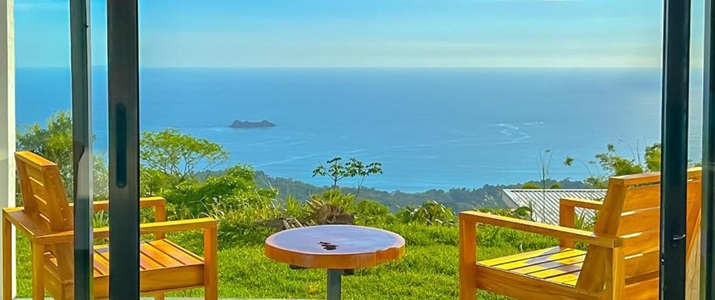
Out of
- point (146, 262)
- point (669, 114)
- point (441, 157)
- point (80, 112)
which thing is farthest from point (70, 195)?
point (441, 157)

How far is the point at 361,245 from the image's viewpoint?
293cm

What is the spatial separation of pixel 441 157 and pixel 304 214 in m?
1.07

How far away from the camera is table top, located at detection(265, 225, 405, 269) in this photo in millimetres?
2781

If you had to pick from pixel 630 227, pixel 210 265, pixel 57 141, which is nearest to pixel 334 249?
pixel 210 265

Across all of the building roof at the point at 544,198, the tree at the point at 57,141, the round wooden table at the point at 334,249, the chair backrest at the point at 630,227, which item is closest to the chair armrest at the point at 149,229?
the tree at the point at 57,141

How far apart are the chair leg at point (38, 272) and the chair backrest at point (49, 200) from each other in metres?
0.06

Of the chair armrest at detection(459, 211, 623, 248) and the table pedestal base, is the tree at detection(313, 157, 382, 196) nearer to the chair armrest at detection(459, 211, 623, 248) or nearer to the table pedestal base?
the chair armrest at detection(459, 211, 623, 248)

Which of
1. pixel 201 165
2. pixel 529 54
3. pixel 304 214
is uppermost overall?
pixel 529 54

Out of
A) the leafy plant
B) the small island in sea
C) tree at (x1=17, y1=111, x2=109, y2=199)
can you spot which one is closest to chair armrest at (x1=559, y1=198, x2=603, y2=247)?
the leafy plant

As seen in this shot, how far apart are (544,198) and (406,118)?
3.88 feet

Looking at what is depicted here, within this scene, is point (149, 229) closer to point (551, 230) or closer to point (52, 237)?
point (52, 237)

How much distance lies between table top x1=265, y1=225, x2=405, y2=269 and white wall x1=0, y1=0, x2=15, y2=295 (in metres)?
0.94

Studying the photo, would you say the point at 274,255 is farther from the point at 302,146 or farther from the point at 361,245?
the point at 302,146

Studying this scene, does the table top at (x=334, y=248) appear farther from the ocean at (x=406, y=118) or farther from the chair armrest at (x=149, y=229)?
the ocean at (x=406, y=118)
